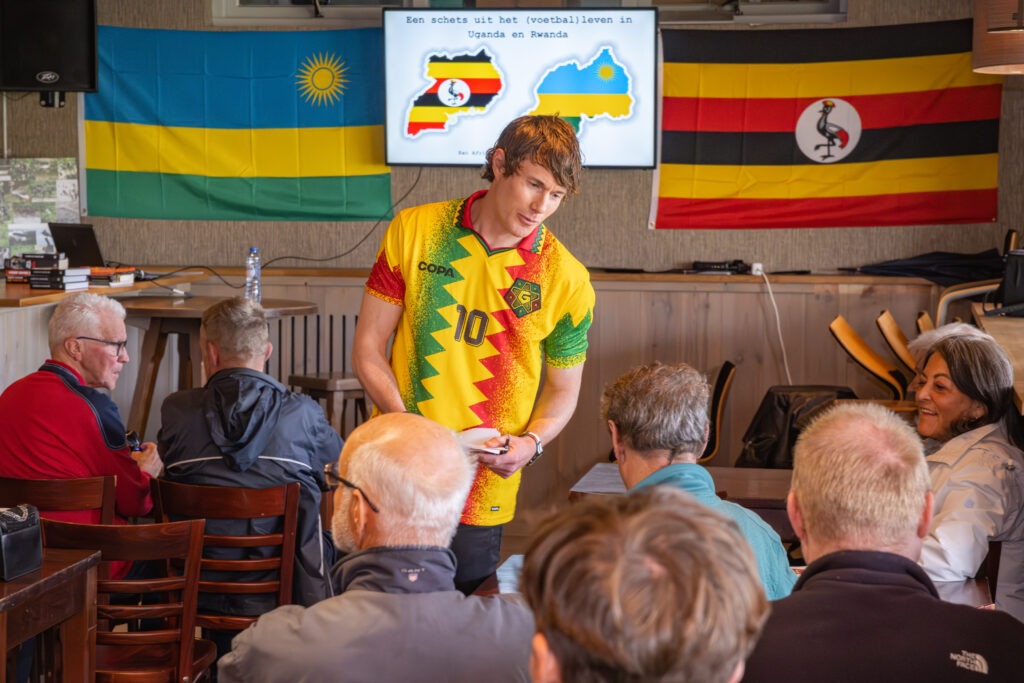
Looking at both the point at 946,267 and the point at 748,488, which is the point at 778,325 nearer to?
the point at 946,267

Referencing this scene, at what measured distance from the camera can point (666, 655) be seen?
90 cm

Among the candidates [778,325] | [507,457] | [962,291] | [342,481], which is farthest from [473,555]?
[778,325]

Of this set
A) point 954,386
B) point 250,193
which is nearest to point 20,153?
point 250,193

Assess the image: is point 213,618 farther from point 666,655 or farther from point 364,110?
point 364,110

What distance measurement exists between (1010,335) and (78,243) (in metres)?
4.38

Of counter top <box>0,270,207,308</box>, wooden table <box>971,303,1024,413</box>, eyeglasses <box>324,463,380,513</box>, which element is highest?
counter top <box>0,270,207,308</box>

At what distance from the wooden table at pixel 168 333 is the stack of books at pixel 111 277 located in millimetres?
114

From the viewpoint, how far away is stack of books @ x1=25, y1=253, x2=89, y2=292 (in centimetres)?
489

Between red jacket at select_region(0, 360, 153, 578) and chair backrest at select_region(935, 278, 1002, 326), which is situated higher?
chair backrest at select_region(935, 278, 1002, 326)

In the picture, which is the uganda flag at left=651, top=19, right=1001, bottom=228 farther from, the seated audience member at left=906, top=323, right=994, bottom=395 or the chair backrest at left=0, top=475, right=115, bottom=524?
the chair backrest at left=0, top=475, right=115, bottom=524

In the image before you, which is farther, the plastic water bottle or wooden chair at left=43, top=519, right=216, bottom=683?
the plastic water bottle

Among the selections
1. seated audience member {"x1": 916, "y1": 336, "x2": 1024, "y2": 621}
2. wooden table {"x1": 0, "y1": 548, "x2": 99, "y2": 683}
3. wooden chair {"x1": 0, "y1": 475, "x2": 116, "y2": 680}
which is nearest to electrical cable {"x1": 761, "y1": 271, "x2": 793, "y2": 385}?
seated audience member {"x1": 916, "y1": 336, "x2": 1024, "y2": 621}

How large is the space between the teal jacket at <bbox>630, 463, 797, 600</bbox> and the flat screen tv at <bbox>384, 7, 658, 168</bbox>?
3892mm

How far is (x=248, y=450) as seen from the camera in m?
3.04
